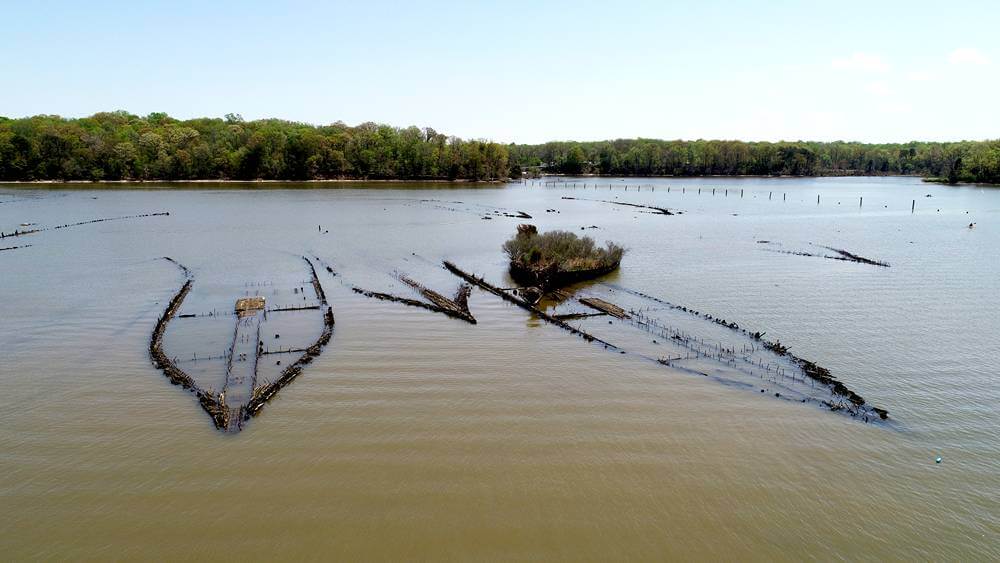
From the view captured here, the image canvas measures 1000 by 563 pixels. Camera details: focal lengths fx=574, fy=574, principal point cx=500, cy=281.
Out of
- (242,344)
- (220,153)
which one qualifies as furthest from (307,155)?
(242,344)

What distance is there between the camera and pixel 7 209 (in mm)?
67375

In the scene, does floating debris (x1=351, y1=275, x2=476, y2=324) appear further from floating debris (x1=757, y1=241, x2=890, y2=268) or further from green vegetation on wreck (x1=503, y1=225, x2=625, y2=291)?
floating debris (x1=757, y1=241, x2=890, y2=268)

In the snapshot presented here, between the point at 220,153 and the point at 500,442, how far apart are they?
13019 cm

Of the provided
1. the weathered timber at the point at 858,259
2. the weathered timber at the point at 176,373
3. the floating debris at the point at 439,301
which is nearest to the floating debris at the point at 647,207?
the weathered timber at the point at 858,259

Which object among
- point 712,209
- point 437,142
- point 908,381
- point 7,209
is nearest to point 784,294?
point 908,381

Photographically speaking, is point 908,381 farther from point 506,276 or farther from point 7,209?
point 7,209

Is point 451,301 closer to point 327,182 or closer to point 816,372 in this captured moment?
point 816,372

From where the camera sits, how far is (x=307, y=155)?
12825 centimetres

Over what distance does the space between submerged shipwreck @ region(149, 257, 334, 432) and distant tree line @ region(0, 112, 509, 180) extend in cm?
10494

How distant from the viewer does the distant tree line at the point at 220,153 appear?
11175cm

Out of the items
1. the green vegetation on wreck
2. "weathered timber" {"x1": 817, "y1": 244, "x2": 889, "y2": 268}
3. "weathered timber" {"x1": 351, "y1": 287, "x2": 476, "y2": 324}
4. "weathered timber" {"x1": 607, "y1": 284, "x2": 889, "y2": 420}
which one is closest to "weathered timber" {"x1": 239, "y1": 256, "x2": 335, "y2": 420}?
"weathered timber" {"x1": 351, "y1": 287, "x2": 476, "y2": 324}

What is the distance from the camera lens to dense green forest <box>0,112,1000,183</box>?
372 feet

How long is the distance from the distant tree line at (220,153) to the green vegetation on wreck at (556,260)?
335 feet

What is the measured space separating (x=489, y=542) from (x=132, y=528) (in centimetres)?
732
